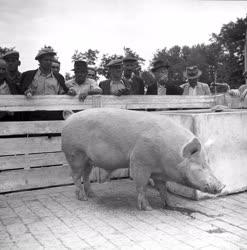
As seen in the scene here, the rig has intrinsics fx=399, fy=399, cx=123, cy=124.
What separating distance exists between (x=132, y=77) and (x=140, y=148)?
3437mm

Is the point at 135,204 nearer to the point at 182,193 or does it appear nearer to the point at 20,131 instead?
the point at 182,193

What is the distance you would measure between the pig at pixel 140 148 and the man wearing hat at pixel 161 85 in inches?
101

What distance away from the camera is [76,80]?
7082 millimetres

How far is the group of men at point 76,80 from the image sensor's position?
21.0 feet

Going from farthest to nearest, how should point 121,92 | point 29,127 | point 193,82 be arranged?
1. point 193,82
2. point 121,92
3. point 29,127

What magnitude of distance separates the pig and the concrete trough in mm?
618

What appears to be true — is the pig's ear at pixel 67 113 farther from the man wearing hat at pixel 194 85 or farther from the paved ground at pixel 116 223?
the man wearing hat at pixel 194 85

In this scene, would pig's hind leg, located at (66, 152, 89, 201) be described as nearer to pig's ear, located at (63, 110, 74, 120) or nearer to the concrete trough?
pig's ear, located at (63, 110, 74, 120)

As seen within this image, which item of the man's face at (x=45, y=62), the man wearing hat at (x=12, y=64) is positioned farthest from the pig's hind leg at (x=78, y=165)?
the man wearing hat at (x=12, y=64)

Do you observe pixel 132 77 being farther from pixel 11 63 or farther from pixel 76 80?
pixel 11 63

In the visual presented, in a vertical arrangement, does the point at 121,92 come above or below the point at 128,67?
below

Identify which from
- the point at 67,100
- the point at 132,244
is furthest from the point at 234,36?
the point at 132,244

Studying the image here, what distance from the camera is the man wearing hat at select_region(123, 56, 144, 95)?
769 centimetres

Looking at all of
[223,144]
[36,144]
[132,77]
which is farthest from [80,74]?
[223,144]
